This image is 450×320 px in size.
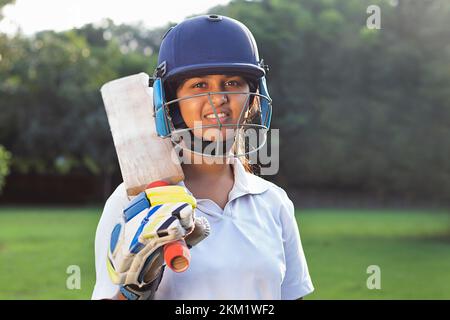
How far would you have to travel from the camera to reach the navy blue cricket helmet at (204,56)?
7.72 feet

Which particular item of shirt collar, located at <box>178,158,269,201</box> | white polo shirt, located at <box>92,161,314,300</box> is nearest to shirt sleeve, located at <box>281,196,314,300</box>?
white polo shirt, located at <box>92,161,314,300</box>

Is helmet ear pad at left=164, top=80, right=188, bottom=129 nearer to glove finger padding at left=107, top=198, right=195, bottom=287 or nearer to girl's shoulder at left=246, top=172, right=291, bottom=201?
girl's shoulder at left=246, top=172, right=291, bottom=201

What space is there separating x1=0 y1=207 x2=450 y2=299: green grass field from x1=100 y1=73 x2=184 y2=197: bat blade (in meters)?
6.57

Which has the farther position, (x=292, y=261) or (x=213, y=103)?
(x=292, y=261)

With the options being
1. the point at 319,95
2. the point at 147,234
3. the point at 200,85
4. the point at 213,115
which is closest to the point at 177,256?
the point at 147,234

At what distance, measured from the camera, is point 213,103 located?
7.53 feet

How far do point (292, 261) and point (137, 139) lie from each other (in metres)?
0.71

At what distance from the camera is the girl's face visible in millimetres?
2314

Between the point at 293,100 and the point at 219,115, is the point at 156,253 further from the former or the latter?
the point at 293,100

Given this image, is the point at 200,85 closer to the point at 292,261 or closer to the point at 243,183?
the point at 243,183

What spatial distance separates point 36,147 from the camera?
103 feet

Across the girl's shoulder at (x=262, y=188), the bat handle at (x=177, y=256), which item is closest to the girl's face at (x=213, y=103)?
the girl's shoulder at (x=262, y=188)

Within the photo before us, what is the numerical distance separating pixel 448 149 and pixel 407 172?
1654 millimetres

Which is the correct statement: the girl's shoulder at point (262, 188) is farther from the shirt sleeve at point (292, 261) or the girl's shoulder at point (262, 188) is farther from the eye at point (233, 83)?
the eye at point (233, 83)
